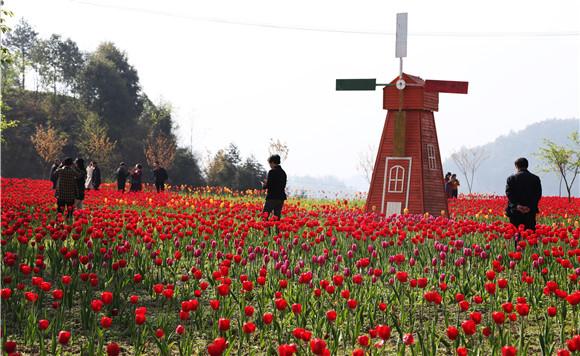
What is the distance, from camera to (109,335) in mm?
7641

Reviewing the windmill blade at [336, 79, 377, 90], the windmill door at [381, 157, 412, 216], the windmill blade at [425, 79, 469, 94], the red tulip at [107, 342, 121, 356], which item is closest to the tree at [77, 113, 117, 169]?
the windmill blade at [336, 79, 377, 90]

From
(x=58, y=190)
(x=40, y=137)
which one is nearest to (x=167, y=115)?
(x=40, y=137)

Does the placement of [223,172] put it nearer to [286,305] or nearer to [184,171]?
[184,171]

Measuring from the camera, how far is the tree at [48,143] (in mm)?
50094

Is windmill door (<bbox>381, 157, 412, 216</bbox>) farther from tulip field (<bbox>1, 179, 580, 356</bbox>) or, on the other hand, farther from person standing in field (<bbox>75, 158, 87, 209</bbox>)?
person standing in field (<bbox>75, 158, 87, 209</bbox>)

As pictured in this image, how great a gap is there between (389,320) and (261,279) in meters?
1.77

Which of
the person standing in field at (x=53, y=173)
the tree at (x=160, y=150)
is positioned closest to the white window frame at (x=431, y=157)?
the person standing in field at (x=53, y=173)

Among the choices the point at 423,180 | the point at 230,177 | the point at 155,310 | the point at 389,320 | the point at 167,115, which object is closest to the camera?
the point at 389,320

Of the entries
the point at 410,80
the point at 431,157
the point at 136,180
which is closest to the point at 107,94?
the point at 136,180

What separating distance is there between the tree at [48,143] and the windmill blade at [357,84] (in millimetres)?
32368

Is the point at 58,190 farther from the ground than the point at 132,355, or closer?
farther from the ground

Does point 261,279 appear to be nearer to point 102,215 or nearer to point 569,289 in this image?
point 569,289

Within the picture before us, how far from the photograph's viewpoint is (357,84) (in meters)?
23.3

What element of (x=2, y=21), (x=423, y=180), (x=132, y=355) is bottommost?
(x=132, y=355)
